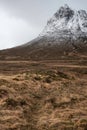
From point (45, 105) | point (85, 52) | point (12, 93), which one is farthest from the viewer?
point (85, 52)

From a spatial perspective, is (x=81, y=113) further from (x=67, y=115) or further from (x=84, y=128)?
(x=84, y=128)

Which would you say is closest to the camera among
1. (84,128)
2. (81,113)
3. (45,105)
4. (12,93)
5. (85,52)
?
(84,128)

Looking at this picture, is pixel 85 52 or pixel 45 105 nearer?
pixel 45 105

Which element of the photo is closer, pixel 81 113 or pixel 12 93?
pixel 81 113

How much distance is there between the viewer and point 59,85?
36.4 m

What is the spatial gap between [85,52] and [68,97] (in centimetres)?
15231

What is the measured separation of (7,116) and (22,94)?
728cm

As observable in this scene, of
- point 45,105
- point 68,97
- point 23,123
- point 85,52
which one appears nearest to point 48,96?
point 68,97

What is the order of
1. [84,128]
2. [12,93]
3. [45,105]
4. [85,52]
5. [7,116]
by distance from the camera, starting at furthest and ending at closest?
[85,52] → [12,93] → [45,105] → [7,116] → [84,128]

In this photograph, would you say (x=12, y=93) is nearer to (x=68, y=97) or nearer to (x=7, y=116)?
(x=68, y=97)

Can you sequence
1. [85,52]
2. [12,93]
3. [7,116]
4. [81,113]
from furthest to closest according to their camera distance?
[85,52] < [12,93] < [81,113] < [7,116]

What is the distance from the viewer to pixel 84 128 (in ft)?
63.5

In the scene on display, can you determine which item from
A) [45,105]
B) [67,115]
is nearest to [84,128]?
[67,115]

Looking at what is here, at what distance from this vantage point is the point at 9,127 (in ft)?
63.6
